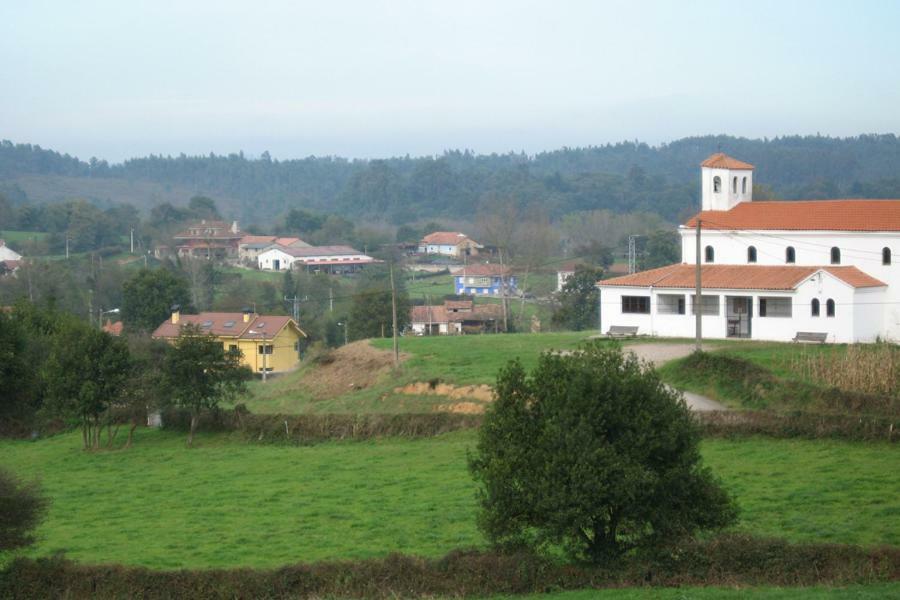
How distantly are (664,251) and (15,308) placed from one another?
156ft

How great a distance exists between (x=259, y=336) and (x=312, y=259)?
5616cm

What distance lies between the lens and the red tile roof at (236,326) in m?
54.2

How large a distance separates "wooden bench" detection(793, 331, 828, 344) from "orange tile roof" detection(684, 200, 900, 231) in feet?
14.3

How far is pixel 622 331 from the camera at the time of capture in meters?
42.3

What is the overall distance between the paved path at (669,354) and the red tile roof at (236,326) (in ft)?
65.7

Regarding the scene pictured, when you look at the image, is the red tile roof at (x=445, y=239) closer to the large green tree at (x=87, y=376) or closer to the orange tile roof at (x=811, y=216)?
the orange tile roof at (x=811, y=216)

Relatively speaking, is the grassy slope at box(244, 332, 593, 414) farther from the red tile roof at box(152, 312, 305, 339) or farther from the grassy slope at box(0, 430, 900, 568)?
the red tile roof at box(152, 312, 305, 339)

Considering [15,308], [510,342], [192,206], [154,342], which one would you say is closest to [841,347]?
[510,342]

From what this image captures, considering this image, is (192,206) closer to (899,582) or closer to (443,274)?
(443,274)

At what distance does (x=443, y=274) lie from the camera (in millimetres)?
110875

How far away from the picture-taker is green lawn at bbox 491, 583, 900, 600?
15.8 m

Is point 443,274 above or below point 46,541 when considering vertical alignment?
above

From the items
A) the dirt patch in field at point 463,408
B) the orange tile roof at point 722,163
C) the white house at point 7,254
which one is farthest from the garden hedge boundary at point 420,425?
the white house at point 7,254

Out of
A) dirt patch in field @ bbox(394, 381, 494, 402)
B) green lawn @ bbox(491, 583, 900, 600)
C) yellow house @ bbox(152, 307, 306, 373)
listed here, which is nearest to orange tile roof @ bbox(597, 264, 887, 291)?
dirt patch in field @ bbox(394, 381, 494, 402)
